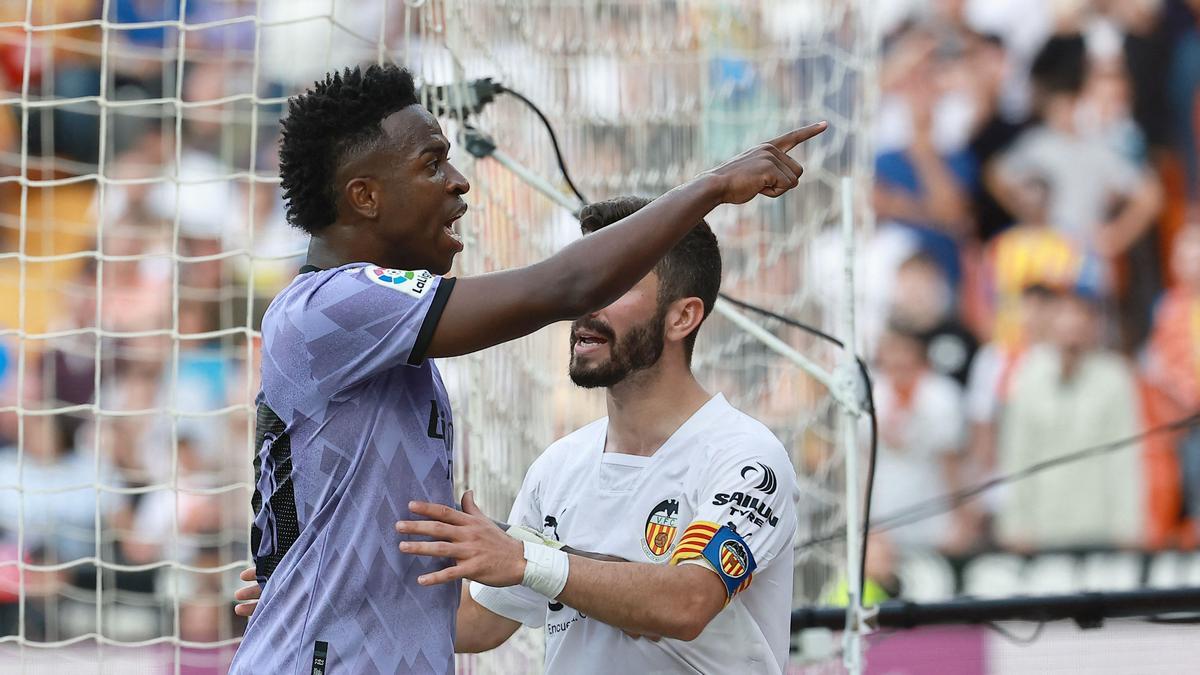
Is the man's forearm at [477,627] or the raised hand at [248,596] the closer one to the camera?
the raised hand at [248,596]

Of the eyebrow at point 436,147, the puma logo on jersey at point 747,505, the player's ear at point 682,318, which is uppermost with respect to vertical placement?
the eyebrow at point 436,147

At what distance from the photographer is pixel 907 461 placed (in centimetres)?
811

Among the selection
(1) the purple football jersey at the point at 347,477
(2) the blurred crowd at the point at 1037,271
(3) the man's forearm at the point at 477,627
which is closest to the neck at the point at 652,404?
(3) the man's forearm at the point at 477,627

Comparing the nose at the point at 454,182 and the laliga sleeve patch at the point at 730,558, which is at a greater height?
the nose at the point at 454,182

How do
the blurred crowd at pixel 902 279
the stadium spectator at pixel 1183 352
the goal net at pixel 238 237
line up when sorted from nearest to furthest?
the goal net at pixel 238 237 → the blurred crowd at pixel 902 279 → the stadium spectator at pixel 1183 352

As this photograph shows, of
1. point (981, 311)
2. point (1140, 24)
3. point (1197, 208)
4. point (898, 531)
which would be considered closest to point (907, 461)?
point (898, 531)

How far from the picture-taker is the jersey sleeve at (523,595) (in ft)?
10.4

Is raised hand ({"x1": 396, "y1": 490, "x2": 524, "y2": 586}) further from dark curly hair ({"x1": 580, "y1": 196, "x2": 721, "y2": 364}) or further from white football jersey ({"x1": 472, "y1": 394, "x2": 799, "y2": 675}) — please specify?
dark curly hair ({"x1": 580, "y1": 196, "x2": 721, "y2": 364})

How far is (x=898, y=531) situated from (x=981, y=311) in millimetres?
1376

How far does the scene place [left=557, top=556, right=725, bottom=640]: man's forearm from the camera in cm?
264

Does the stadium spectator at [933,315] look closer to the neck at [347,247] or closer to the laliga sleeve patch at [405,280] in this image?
the neck at [347,247]

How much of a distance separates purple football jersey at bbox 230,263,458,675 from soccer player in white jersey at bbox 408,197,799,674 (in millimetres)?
173

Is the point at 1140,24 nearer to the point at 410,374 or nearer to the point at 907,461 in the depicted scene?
the point at 907,461

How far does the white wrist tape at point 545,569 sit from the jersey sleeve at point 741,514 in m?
0.26
